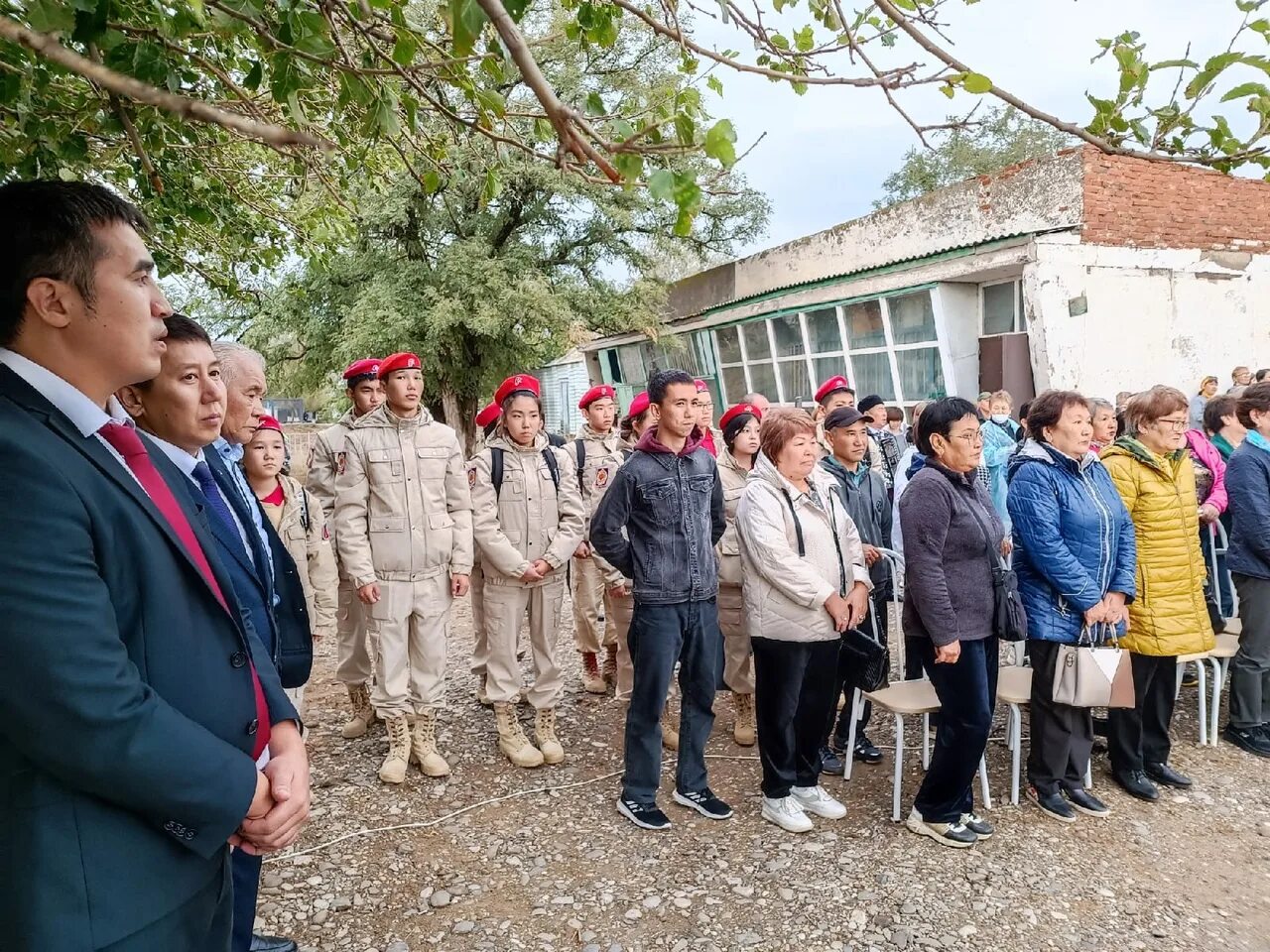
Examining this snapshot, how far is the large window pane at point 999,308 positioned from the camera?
36.1 feet

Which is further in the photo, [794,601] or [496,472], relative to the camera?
[496,472]

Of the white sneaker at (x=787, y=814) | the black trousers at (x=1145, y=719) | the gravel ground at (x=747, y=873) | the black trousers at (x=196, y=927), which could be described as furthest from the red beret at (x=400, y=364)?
the black trousers at (x=1145, y=719)

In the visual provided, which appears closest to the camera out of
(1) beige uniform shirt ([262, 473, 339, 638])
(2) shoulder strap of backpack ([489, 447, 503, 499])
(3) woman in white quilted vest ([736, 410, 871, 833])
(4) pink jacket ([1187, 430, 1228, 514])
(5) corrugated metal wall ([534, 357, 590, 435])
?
(3) woman in white quilted vest ([736, 410, 871, 833])

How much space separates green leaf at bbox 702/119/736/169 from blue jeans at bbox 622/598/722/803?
275cm

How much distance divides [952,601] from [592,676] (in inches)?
124

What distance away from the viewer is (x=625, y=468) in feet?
12.6

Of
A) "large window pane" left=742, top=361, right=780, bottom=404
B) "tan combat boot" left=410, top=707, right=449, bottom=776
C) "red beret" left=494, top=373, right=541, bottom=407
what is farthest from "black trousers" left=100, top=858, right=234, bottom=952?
"large window pane" left=742, top=361, right=780, bottom=404

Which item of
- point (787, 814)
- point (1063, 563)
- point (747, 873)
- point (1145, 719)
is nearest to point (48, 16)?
point (747, 873)

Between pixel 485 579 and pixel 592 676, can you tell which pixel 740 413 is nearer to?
pixel 485 579

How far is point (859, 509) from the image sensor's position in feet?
15.7

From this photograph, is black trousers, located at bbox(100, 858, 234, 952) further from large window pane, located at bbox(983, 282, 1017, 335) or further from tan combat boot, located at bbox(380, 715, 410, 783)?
large window pane, located at bbox(983, 282, 1017, 335)

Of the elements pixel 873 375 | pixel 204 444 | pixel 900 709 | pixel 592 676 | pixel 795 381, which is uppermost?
pixel 795 381

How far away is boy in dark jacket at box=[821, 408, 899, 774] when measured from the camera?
463cm

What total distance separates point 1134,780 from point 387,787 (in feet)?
12.8
